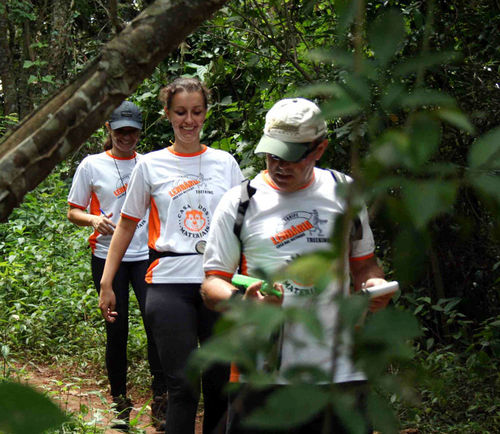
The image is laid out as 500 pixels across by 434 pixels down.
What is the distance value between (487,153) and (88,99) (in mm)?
762

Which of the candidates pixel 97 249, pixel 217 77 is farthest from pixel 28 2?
pixel 97 249

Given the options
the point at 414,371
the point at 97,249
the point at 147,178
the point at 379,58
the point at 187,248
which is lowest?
the point at 97,249

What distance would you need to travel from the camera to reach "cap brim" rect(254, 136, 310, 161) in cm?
297

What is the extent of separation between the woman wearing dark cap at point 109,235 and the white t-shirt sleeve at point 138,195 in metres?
1.02

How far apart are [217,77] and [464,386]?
3.65 meters

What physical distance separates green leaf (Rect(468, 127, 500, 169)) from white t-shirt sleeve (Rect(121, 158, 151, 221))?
3.35 m

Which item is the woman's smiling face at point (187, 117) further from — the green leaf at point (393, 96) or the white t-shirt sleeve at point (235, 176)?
the green leaf at point (393, 96)

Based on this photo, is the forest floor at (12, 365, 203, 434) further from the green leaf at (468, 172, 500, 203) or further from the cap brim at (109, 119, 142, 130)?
the green leaf at (468, 172, 500, 203)

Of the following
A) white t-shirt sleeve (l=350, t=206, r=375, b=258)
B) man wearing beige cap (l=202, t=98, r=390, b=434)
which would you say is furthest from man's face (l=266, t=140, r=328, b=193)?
white t-shirt sleeve (l=350, t=206, r=375, b=258)

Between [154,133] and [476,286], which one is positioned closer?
[476,286]

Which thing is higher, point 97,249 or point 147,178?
point 147,178

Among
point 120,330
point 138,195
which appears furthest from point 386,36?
point 120,330

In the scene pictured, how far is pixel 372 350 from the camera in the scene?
885mm

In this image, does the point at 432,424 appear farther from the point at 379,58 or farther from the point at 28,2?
the point at 28,2
